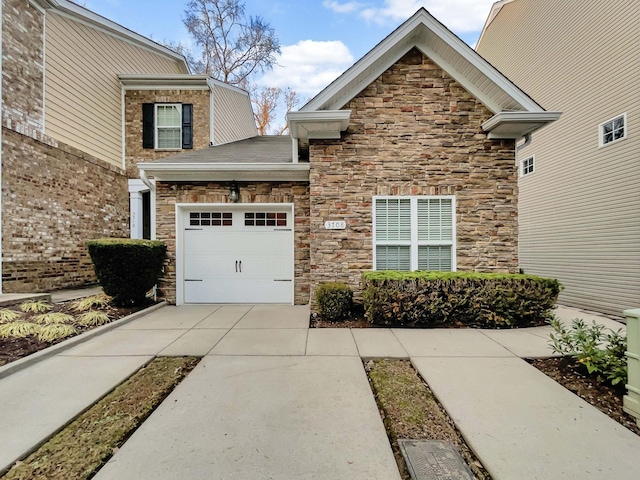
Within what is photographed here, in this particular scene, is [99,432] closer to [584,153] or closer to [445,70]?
[445,70]

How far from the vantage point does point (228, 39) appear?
17.3 m

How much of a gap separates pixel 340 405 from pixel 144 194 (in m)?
11.0

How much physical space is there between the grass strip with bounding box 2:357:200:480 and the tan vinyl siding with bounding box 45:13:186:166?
28.2ft

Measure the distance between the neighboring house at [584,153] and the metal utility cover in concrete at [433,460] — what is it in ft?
25.1

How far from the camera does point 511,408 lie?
2.74m

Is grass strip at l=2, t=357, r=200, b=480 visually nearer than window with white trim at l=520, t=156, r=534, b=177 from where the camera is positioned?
Yes

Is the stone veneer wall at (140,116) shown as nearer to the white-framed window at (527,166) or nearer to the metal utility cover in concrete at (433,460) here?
the metal utility cover in concrete at (433,460)

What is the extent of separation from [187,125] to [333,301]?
28.6 feet

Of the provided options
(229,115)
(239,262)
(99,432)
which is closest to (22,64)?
(229,115)

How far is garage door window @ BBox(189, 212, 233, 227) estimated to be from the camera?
23.1ft

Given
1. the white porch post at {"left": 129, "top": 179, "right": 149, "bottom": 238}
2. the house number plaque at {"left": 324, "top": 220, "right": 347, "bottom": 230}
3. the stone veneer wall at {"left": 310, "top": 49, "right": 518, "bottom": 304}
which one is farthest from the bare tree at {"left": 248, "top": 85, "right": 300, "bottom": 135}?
the house number plaque at {"left": 324, "top": 220, "right": 347, "bottom": 230}

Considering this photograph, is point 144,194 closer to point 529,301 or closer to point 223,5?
point 529,301

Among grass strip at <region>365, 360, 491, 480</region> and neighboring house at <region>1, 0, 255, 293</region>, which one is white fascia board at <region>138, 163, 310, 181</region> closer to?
neighboring house at <region>1, 0, 255, 293</region>

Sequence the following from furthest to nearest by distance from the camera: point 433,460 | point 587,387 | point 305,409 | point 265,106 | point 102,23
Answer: point 265,106 < point 102,23 < point 587,387 < point 305,409 < point 433,460
